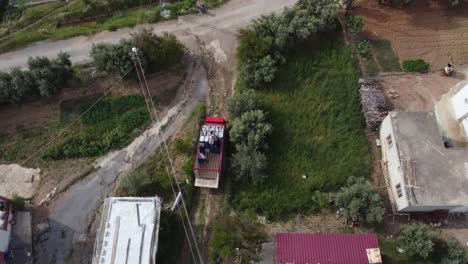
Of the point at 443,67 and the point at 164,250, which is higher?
the point at 443,67

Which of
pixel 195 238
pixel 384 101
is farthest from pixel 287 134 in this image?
pixel 195 238

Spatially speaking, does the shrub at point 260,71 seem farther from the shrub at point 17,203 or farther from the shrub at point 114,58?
the shrub at point 17,203

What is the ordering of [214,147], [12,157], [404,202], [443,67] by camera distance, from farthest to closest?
[443,67]
[12,157]
[214,147]
[404,202]

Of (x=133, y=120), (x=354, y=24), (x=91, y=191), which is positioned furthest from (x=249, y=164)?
(x=354, y=24)

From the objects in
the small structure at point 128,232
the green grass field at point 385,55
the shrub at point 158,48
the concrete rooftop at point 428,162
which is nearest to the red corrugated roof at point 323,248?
the concrete rooftop at point 428,162

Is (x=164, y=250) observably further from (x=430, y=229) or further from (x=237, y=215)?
(x=430, y=229)

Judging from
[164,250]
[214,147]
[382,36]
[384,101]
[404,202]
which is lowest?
[164,250]
